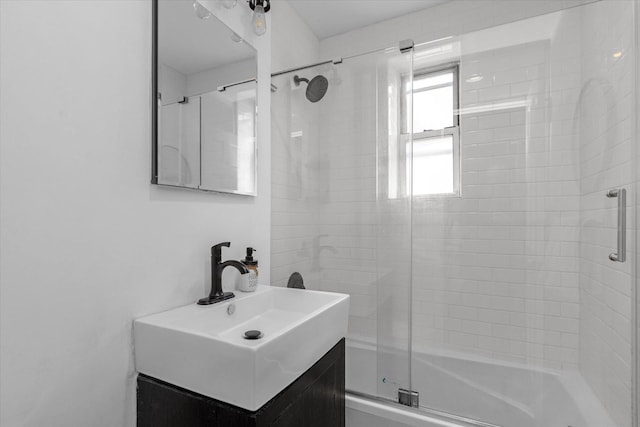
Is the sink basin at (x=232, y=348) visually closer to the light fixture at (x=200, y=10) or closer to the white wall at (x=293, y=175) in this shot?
the white wall at (x=293, y=175)

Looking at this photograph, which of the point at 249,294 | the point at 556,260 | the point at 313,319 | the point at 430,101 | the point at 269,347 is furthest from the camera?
the point at 430,101

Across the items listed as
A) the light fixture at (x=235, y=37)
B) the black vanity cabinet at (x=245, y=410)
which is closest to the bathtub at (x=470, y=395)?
the black vanity cabinet at (x=245, y=410)

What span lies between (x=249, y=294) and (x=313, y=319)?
1.43 ft

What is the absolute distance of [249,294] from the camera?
4.39 ft

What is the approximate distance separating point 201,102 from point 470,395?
6.18 ft

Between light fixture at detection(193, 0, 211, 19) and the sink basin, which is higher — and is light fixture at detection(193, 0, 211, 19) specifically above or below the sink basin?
above

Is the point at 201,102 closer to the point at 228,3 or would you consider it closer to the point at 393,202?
the point at 228,3

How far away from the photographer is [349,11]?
2131 millimetres

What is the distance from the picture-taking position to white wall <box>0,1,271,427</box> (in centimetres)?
73

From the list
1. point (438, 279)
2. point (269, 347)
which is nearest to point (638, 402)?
point (438, 279)

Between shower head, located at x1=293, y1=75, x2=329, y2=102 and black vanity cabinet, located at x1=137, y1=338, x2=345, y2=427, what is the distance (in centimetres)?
136

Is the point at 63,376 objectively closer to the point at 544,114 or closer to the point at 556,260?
the point at 556,260

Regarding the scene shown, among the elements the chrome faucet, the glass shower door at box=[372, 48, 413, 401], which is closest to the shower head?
the glass shower door at box=[372, 48, 413, 401]

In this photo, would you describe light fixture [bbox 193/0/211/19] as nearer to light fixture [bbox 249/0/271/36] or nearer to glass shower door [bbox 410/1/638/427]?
light fixture [bbox 249/0/271/36]
